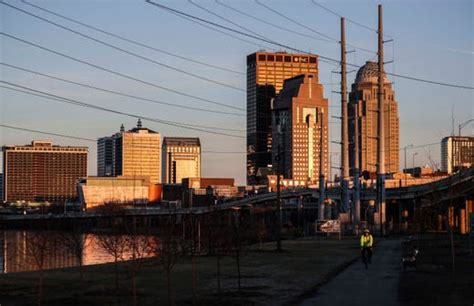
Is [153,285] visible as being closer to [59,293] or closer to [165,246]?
[59,293]

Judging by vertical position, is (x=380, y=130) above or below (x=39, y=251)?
above

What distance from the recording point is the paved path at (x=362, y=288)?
24.2 meters

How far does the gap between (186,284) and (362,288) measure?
6850 millimetres

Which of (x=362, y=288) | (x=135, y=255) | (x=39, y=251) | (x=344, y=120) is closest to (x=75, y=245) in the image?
(x=135, y=255)

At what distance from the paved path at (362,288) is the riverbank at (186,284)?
2.22ft

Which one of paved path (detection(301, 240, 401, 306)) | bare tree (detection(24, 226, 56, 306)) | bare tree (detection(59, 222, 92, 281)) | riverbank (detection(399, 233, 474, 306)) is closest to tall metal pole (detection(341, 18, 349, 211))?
bare tree (detection(59, 222, 92, 281))

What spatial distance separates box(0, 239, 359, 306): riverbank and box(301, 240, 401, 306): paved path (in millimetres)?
676

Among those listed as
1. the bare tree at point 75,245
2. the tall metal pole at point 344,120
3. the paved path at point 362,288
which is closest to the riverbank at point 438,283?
the paved path at point 362,288

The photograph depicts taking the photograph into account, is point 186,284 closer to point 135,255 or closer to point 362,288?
point 135,255

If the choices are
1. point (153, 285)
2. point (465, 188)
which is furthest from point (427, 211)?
point (153, 285)

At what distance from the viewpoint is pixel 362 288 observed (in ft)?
92.7

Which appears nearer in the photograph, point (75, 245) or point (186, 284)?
point (186, 284)

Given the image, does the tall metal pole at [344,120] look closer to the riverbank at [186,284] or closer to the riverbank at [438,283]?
the riverbank at [186,284]

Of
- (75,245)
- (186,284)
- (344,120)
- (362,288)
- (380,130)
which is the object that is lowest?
(186,284)
